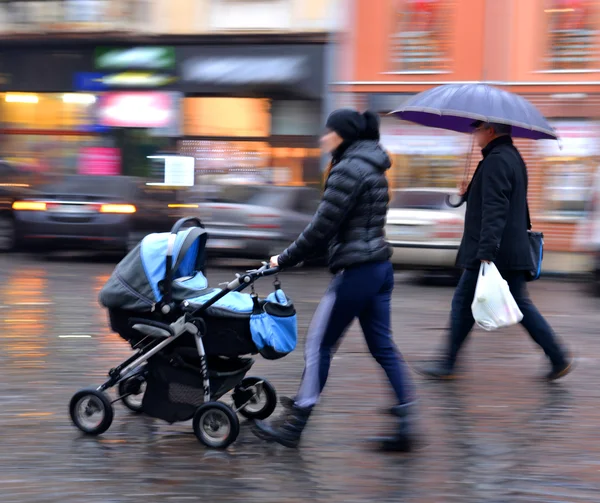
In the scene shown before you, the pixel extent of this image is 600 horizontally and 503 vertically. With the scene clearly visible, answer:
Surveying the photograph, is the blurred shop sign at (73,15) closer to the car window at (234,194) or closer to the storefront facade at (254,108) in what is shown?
the storefront facade at (254,108)

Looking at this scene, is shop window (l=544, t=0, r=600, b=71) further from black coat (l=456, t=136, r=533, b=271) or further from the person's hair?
the person's hair

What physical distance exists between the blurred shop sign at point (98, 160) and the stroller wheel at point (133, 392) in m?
18.4

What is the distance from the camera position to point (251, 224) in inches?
654

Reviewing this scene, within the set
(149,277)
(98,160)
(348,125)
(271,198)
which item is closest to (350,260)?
(348,125)

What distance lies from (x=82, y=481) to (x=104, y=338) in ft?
14.3

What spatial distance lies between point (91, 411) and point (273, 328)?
1150 mm

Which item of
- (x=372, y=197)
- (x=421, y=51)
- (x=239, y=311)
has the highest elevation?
(x=421, y=51)

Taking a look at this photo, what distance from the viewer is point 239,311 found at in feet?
19.2

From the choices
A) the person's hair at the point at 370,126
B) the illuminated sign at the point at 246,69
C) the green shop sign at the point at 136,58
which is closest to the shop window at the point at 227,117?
the illuminated sign at the point at 246,69

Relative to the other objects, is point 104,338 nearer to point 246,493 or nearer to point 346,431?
point 346,431

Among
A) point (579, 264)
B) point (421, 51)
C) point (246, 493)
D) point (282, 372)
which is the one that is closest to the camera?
point (246, 493)

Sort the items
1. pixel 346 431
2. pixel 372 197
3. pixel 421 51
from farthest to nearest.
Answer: pixel 421 51 < pixel 346 431 < pixel 372 197

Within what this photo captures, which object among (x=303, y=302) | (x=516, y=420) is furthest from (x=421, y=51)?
(x=516, y=420)

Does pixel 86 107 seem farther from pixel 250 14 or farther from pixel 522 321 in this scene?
pixel 522 321
